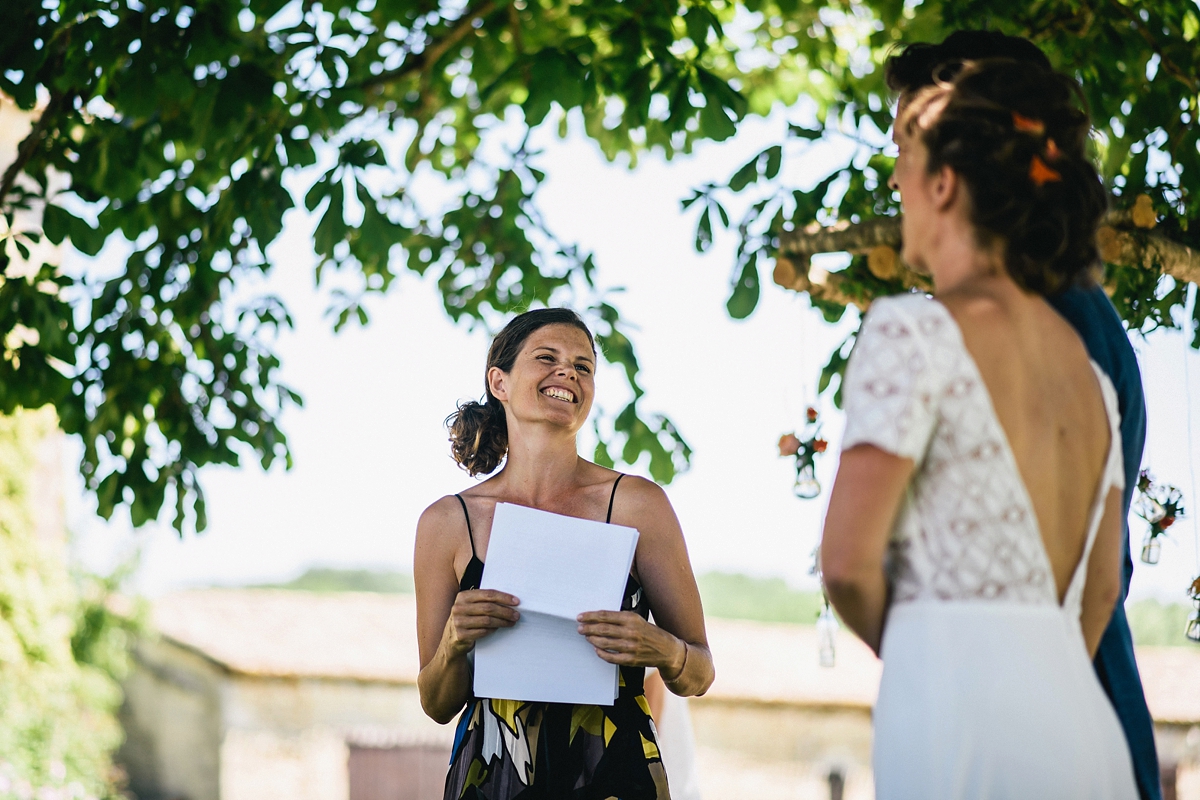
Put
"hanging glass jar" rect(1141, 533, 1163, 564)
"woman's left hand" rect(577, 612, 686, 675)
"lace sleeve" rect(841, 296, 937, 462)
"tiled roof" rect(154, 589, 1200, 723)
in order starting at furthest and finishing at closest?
"tiled roof" rect(154, 589, 1200, 723) < "hanging glass jar" rect(1141, 533, 1163, 564) < "woman's left hand" rect(577, 612, 686, 675) < "lace sleeve" rect(841, 296, 937, 462)

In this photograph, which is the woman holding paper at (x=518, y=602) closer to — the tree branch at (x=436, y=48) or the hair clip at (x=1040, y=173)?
the hair clip at (x=1040, y=173)

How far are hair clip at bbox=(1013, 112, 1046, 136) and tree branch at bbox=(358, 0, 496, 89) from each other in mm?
3730

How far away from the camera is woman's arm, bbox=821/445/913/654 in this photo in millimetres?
1606

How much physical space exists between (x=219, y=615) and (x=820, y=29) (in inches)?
608

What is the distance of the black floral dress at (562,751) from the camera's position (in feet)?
8.21

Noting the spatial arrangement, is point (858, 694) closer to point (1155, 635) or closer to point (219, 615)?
point (1155, 635)

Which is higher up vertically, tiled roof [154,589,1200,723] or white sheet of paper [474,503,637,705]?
white sheet of paper [474,503,637,705]

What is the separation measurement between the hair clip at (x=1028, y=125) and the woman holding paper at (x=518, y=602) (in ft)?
3.98

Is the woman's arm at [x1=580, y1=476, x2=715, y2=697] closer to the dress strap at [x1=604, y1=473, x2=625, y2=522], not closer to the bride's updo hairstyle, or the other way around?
the dress strap at [x1=604, y1=473, x2=625, y2=522]

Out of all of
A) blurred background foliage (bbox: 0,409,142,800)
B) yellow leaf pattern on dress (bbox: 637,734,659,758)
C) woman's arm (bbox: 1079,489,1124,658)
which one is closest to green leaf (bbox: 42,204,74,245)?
yellow leaf pattern on dress (bbox: 637,734,659,758)

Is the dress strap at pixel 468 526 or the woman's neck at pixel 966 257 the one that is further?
the dress strap at pixel 468 526

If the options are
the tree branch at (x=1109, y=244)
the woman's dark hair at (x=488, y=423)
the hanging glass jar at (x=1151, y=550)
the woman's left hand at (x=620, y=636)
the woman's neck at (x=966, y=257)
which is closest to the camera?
the woman's neck at (x=966, y=257)

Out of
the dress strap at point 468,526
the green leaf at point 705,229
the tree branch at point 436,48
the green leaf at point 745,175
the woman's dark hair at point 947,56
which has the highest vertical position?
the tree branch at point 436,48

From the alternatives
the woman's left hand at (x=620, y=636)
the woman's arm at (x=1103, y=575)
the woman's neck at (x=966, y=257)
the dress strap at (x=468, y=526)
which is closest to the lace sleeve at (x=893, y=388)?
the woman's neck at (x=966, y=257)
